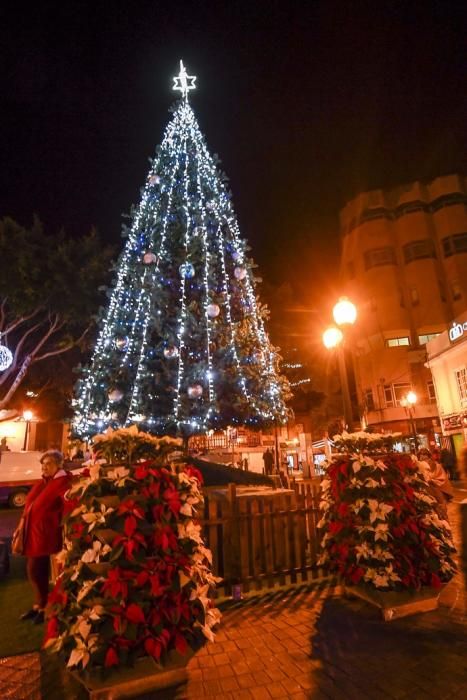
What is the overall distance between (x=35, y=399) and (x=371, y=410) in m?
29.2

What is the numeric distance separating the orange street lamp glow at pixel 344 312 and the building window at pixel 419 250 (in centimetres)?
3855

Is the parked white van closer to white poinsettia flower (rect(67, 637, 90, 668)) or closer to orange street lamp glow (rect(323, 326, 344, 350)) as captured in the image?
orange street lamp glow (rect(323, 326, 344, 350))

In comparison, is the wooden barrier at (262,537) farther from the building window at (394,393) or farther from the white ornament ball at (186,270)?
the building window at (394,393)

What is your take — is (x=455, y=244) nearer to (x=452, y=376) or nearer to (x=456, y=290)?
(x=456, y=290)

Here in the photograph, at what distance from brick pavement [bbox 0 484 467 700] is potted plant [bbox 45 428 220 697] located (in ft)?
1.52

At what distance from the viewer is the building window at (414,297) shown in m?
39.8

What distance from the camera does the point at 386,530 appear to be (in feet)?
14.4

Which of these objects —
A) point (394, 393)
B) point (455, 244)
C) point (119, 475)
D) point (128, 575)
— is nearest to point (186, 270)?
point (119, 475)

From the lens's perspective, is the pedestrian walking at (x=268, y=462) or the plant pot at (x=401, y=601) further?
the pedestrian walking at (x=268, y=462)

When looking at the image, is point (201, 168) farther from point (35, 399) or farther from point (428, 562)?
point (35, 399)

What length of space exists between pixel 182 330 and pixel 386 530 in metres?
6.52

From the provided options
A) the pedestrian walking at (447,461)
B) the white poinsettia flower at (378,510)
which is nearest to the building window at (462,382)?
the pedestrian walking at (447,461)

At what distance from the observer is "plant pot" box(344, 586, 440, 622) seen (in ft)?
14.2

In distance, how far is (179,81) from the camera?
41.6ft
